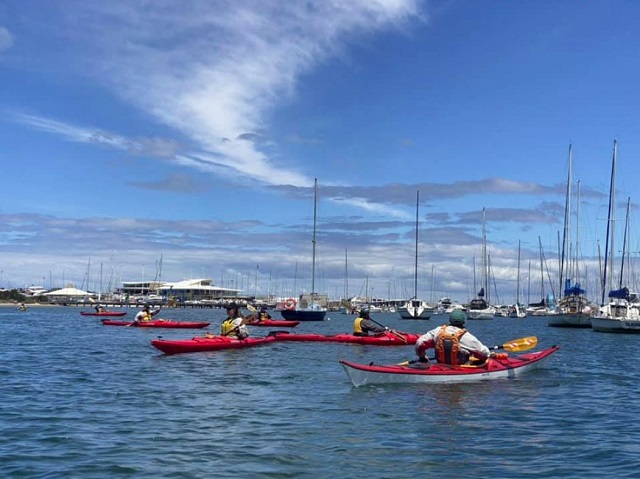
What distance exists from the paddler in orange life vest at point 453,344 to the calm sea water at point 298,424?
2.73 ft

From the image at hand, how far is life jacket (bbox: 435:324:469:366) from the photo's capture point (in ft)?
55.0

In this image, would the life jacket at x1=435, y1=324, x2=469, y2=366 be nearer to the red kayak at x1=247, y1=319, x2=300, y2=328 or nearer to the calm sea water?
the calm sea water

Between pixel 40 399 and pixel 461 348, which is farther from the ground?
pixel 461 348

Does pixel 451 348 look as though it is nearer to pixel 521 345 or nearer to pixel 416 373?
pixel 416 373

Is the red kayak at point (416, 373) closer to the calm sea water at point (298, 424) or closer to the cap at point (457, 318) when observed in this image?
the calm sea water at point (298, 424)

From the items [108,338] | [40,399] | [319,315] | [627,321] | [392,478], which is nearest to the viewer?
[392,478]

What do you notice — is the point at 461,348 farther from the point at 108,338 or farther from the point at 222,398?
the point at 108,338

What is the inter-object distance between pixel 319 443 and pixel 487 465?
266 cm

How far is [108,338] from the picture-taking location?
118 feet

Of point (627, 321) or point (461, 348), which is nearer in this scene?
point (461, 348)

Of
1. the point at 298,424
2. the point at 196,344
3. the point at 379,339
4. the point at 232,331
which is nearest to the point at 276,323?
the point at 379,339

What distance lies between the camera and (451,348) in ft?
55.4

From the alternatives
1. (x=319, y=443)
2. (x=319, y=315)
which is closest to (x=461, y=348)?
(x=319, y=443)

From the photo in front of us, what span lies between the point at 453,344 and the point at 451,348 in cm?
12
